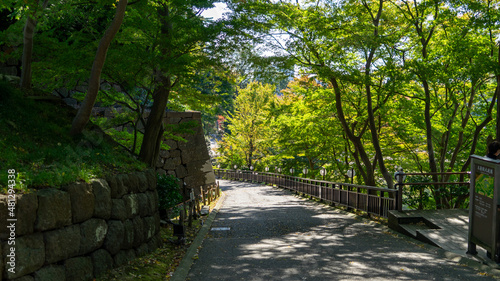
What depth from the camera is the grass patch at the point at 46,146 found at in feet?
15.6

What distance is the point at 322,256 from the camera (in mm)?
7047

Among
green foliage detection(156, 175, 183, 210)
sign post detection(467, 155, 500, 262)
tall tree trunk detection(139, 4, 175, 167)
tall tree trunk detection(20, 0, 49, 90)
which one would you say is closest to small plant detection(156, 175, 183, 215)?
green foliage detection(156, 175, 183, 210)

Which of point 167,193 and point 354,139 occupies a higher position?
point 354,139

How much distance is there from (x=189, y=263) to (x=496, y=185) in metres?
5.00

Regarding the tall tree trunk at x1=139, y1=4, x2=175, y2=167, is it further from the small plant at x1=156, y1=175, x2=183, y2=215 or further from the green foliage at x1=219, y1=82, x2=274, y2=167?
the green foliage at x1=219, y1=82, x2=274, y2=167

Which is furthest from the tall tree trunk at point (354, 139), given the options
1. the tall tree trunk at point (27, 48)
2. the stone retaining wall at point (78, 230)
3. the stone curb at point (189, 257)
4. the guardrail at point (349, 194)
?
the tall tree trunk at point (27, 48)

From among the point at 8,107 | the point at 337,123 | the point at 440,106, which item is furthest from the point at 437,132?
the point at 8,107

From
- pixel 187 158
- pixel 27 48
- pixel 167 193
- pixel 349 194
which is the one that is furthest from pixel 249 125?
pixel 27 48

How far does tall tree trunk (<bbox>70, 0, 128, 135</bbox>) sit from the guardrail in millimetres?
7226

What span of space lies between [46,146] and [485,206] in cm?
689

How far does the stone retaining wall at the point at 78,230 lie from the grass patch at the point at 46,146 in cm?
25

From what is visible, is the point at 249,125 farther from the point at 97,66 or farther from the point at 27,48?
the point at 97,66

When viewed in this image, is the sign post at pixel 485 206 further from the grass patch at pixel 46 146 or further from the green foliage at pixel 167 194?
the green foliage at pixel 167 194

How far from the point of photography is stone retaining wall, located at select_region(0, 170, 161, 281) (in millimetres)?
3910
